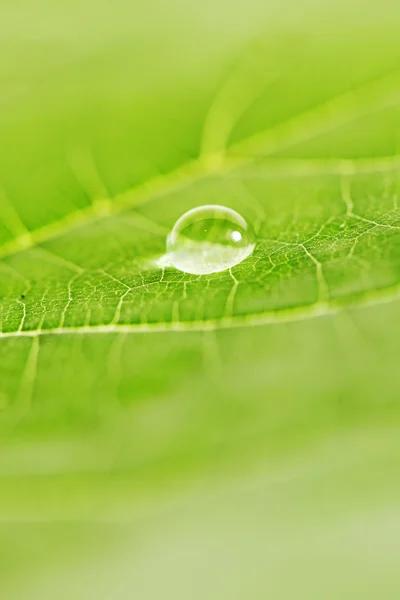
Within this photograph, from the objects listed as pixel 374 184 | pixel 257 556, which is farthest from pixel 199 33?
pixel 257 556

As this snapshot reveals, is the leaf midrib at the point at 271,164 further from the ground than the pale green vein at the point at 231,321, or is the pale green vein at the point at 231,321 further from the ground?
the leaf midrib at the point at 271,164

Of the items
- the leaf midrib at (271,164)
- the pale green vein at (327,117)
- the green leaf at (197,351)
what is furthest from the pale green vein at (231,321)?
the pale green vein at (327,117)

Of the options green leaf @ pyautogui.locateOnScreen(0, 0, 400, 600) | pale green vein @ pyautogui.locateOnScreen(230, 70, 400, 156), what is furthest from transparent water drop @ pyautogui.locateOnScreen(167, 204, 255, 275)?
pale green vein @ pyautogui.locateOnScreen(230, 70, 400, 156)

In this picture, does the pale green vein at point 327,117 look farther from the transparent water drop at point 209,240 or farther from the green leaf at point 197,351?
the transparent water drop at point 209,240

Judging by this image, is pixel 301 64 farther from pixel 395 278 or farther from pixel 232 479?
pixel 232 479

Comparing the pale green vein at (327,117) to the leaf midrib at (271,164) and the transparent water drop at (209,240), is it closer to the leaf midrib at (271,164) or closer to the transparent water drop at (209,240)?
the leaf midrib at (271,164)

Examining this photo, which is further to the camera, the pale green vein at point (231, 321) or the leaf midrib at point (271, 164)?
the leaf midrib at point (271, 164)
